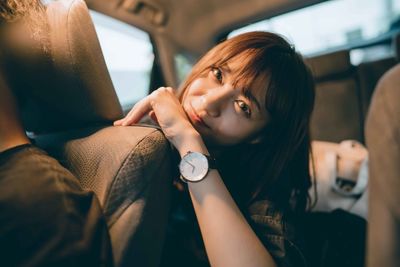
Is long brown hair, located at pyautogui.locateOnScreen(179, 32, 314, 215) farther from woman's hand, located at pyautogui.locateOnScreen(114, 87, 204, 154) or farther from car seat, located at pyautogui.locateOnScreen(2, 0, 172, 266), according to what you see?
car seat, located at pyautogui.locateOnScreen(2, 0, 172, 266)

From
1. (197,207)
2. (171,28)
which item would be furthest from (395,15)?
(197,207)

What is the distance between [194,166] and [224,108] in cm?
24

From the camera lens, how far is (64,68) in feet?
1.93

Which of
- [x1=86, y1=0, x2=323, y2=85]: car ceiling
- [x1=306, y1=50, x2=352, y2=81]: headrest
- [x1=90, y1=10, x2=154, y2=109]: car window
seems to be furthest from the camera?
[x1=86, y1=0, x2=323, y2=85]: car ceiling

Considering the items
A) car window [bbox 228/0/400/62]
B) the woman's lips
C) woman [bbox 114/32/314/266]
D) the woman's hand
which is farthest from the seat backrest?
the woman's hand

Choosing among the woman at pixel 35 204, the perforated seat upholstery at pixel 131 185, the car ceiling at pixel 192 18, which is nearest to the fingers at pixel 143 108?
the perforated seat upholstery at pixel 131 185

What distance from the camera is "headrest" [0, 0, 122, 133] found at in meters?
0.58

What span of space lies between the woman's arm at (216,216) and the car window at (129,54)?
81 centimetres

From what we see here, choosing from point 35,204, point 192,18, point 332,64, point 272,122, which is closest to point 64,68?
point 35,204

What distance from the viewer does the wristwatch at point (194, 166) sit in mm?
657

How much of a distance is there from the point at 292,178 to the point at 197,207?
497 mm

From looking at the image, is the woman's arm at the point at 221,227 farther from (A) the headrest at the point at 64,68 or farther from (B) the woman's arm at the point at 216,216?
(A) the headrest at the point at 64,68

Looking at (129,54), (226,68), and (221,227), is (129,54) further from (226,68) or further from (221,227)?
(221,227)

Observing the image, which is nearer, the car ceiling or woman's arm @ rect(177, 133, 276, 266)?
woman's arm @ rect(177, 133, 276, 266)
